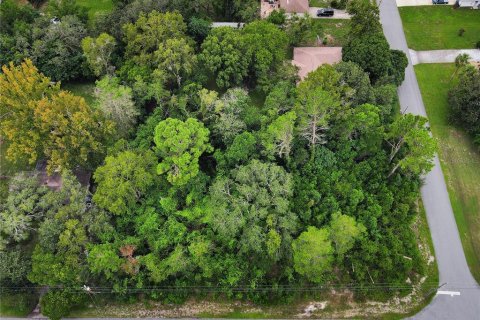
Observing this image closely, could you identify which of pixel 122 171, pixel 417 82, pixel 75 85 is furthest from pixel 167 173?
pixel 417 82

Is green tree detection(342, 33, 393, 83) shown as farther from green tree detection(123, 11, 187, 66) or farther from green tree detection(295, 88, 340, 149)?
green tree detection(123, 11, 187, 66)

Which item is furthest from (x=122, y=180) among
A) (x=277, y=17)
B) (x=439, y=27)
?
(x=439, y=27)

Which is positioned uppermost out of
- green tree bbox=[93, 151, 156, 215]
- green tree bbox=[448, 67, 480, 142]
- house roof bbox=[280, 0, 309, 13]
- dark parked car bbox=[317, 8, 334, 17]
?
house roof bbox=[280, 0, 309, 13]

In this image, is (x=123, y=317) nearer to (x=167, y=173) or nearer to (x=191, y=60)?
(x=167, y=173)

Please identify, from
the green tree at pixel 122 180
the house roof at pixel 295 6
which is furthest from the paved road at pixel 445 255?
the green tree at pixel 122 180

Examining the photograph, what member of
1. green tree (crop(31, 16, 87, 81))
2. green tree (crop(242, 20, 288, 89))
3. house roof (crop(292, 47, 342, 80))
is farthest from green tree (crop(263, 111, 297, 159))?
green tree (crop(31, 16, 87, 81))

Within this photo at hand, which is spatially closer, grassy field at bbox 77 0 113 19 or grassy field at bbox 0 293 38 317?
grassy field at bbox 0 293 38 317
